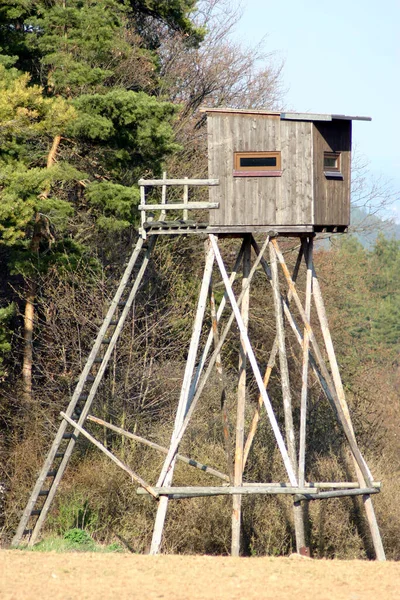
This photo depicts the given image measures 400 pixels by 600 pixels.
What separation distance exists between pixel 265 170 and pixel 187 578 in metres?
7.38

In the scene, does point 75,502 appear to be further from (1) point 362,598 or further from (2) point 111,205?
(1) point 362,598

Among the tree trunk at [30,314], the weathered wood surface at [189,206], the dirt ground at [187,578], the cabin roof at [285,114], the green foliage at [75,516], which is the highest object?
the cabin roof at [285,114]

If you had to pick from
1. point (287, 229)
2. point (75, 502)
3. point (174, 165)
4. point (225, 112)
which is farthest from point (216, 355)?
point (174, 165)

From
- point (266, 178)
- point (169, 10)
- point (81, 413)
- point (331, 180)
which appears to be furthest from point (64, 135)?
point (331, 180)

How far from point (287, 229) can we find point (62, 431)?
5.06 metres

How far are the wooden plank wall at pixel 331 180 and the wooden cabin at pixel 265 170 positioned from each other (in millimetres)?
28

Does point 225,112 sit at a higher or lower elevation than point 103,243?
higher

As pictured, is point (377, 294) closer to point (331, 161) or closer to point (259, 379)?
point (331, 161)

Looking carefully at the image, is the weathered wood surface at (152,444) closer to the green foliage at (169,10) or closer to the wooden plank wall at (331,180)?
the wooden plank wall at (331,180)

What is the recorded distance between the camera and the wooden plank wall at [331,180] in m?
16.5

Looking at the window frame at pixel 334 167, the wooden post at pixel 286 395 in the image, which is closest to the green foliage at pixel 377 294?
the window frame at pixel 334 167

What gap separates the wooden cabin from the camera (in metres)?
16.4

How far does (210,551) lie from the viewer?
1984cm

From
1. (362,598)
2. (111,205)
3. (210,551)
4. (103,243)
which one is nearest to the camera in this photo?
(362,598)
